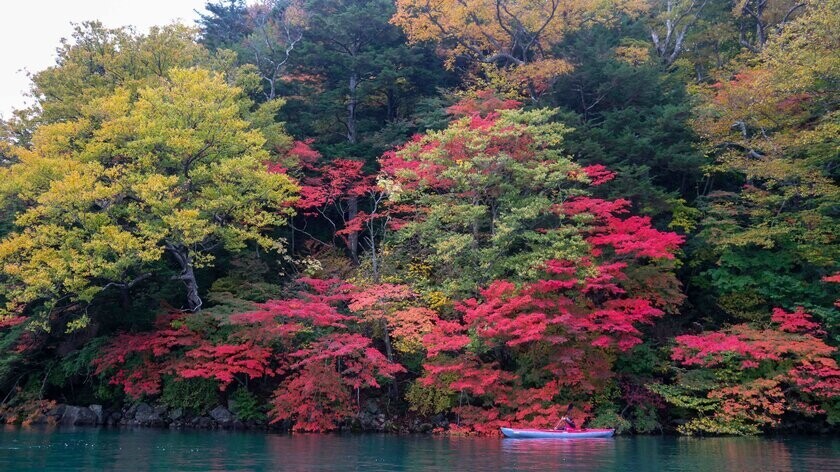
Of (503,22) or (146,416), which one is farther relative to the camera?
(503,22)

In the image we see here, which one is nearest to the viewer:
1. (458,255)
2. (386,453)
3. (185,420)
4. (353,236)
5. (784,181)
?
(386,453)

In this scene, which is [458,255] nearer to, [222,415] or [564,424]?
[564,424]

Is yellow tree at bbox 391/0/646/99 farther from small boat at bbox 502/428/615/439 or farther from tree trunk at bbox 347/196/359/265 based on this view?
small boat at bbox 502/428/615/439

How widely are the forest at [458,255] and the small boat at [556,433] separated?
27.6 inches

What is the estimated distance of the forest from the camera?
1845cm

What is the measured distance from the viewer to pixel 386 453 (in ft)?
45.9

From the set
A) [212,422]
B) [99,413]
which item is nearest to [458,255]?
[212,422]

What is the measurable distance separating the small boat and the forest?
2.30 feet

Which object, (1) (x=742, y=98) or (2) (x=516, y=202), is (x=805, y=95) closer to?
(1) (x=742, y=98)

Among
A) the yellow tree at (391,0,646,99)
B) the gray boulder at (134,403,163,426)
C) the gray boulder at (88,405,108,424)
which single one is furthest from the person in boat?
the gray boulder at (88,405,108,424)

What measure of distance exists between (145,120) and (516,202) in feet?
38.0

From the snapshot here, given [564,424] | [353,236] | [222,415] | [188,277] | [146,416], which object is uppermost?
[353,236]

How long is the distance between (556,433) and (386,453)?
5.19 metres

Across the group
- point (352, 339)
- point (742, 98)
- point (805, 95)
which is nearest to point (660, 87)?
point (742, 98)
